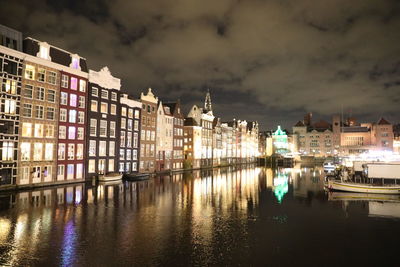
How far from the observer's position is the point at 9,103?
4741cm

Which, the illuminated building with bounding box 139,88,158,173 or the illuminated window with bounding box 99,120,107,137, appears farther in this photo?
the illuminated building with bounding box 139,88,158,173

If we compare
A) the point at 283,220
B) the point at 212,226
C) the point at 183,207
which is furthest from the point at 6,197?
the point at 283,220

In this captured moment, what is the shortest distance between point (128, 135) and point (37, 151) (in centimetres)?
2567

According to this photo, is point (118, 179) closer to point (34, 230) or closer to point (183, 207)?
point (183, 207)

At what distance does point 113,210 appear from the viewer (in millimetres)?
34000

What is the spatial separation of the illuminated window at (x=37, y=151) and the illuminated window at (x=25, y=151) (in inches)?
38.9

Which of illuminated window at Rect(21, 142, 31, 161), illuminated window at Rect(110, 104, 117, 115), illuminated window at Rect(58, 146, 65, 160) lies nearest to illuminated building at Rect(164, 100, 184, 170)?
illuminated window at Rect(110, 104, 117, 115)

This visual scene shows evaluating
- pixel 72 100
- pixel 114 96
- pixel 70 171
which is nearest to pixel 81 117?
pixel 72 100

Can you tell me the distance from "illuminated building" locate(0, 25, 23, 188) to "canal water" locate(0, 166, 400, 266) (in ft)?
17.4

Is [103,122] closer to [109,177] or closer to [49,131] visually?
[109,177]

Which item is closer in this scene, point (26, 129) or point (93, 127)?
point (26, 129)

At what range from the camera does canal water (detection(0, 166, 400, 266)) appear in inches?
784

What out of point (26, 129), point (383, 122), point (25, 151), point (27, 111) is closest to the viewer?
point (25, 151)

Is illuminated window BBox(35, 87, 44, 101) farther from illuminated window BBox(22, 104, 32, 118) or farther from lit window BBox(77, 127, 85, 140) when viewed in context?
lit window BBox(77, 127, 85, 140)
